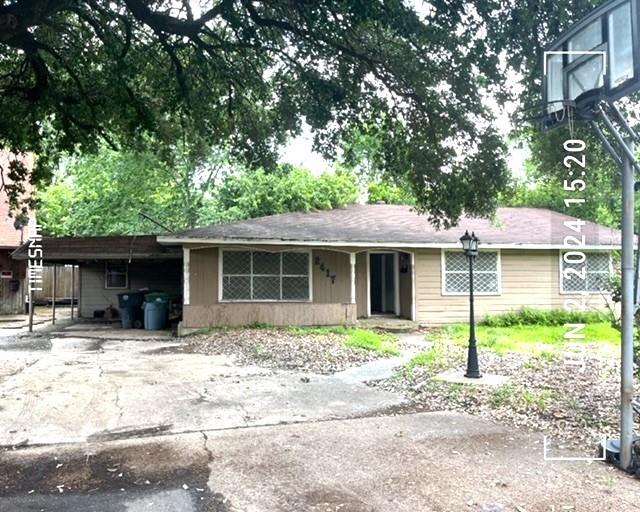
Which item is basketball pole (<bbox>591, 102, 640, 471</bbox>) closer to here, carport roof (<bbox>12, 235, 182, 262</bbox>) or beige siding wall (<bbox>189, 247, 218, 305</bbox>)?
beige siding wall (<bbox>189, 247, 218, 305</bbox>)

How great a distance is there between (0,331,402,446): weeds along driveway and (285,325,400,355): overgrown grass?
2419mm

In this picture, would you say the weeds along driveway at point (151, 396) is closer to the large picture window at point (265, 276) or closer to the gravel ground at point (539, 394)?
the gravel ground at point (539, 394)

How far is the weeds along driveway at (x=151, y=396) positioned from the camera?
193 inches

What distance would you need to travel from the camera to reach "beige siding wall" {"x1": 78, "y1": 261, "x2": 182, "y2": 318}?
1662 cm

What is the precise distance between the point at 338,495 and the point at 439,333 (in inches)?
365

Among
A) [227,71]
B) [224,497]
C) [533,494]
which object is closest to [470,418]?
[533,494]

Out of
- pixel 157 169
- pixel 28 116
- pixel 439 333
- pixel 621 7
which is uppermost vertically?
pixel 157 169

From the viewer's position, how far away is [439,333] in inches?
481

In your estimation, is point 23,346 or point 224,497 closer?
point 224,497

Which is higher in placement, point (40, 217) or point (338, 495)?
point (40, 217)

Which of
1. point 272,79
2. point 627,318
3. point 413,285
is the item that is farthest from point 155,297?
point 627,318

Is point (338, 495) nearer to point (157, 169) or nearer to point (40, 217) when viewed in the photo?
point (157, 169)

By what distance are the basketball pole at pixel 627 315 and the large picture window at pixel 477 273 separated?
10.1m

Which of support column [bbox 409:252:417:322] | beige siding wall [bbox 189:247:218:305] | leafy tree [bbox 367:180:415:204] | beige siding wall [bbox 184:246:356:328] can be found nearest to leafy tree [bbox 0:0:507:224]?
beige siding wall [bbox 189:247:218:305]
